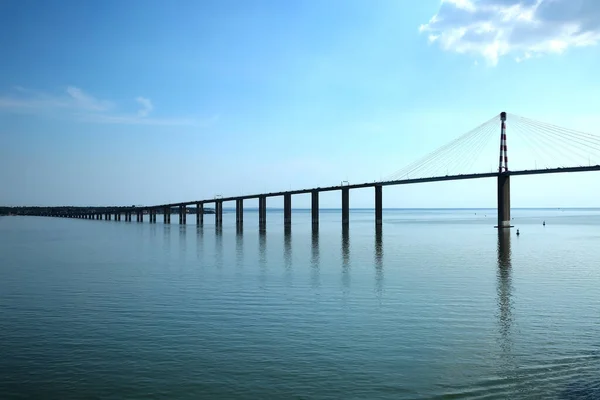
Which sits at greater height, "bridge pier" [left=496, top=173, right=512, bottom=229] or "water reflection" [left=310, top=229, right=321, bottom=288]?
"bridge pier" [left=496, top=173, right=512, bottom=229]

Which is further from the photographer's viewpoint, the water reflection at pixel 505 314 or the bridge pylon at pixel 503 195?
the bridge pylon at pixel 503 195

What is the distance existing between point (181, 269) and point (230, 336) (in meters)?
23.1

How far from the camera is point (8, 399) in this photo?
13.1 metres

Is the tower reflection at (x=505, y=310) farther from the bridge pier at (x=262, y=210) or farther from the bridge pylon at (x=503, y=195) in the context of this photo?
the bridge pier at (x=262, y=210)

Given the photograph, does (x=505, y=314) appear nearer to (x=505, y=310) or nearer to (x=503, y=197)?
(x=505, y=310)

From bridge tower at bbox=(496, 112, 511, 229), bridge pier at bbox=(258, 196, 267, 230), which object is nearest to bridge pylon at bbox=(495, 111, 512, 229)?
bridge tower at bbox=(496, 112, 511, 229)

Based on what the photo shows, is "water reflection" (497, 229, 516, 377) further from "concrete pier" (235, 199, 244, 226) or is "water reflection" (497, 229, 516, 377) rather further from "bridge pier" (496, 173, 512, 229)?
"concrete pier" (235, 199, 244, 226)

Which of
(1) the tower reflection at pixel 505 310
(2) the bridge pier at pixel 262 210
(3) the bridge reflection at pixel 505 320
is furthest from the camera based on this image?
(2) the bridge pier at pixel 262 210

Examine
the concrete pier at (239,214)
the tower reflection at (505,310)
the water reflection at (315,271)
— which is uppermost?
the concrete pier at (239,214)

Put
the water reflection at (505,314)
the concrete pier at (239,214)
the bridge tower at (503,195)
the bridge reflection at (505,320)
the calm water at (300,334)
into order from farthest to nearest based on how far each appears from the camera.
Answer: the concrete pier at (239,214) < the bridge tower at (503,195) < the water reflection at (505,314) < the bridge reflection at (505,320) < the calm water at (300,334)

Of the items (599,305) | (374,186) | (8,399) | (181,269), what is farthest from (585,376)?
(374,186)

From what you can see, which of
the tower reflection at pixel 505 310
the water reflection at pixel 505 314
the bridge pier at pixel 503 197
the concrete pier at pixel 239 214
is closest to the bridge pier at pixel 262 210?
the concrete pier at pixel 239 214

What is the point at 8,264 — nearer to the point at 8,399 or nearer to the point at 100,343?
the point at 100,343

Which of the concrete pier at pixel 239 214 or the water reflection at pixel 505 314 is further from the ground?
the concrete pier at pixel 239 214
